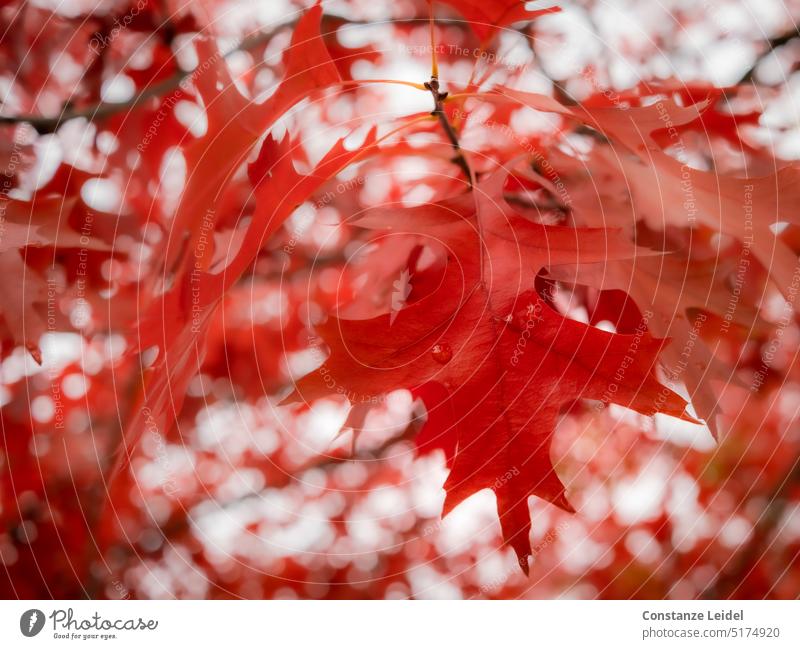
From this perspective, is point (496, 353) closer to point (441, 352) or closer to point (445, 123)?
point (441, 352)

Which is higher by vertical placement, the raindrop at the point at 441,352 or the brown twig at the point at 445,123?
the brown twig at the point at 445,123

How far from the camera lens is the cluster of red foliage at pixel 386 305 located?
567 millimetres

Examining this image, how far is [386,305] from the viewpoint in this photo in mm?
676

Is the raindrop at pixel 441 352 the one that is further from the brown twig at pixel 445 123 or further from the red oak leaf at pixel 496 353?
the brown twig at pixel 445 123

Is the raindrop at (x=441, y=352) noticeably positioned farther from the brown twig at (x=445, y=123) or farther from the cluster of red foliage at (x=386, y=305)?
the brown twig at (x=445, y=123)

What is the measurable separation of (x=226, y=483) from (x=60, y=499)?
0.25 metres

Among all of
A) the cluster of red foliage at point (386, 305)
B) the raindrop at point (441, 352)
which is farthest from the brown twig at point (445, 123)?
the raindrop at point (441, 352)

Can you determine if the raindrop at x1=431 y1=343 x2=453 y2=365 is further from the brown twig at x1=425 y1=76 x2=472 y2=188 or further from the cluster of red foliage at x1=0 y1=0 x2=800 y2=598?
the brown twig at x1=425 y1=76 x2=472 y2=188

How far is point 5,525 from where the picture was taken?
0.80 metres

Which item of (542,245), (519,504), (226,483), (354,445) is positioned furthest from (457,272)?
(226,483)

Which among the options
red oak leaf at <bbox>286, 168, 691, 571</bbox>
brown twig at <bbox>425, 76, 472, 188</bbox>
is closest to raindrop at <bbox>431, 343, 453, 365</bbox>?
red oak leaf at <bbox>286, 168, 691, 571</bbox>

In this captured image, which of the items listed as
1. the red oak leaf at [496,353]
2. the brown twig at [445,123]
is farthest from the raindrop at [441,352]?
the brown twig at [445,123]

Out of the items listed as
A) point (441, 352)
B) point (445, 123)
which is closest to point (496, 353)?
point (441, 352)
